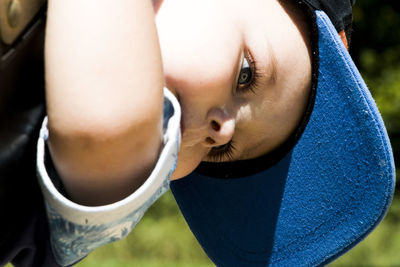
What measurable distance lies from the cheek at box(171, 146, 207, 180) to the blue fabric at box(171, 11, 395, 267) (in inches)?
7.0

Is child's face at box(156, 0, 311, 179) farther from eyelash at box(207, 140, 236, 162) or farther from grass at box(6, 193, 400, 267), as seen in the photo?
grass at box(6, 193, 400, 267)

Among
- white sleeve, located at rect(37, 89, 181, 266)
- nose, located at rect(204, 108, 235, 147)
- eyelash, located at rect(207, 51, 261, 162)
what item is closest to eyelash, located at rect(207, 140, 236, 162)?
eyelash, located at rect(207, 51, 261, 162)

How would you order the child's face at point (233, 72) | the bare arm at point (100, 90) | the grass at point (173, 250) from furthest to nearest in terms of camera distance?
1. the grass at point (173, 250)
2. the child's face at point (233, 72)
3. the bare arm at point (100, 90)

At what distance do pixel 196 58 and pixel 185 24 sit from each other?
6 centimetres

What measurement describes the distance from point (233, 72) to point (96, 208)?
0.39 metres

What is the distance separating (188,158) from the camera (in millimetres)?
1227

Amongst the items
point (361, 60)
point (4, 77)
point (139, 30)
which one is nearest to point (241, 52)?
point (139, 30)

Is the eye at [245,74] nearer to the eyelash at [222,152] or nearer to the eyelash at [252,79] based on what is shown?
the eyelash at [252,79]

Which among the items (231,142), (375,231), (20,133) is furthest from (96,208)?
(375,231)

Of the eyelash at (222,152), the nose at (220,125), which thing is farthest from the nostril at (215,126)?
the eyelash at (222,152)

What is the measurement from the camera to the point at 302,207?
1341 millimetres

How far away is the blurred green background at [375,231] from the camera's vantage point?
3.18 metres

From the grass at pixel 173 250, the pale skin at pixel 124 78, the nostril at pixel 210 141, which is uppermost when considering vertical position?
the pale skin at pixel 124 78

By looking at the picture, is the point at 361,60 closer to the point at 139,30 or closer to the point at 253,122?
the point at 253,122
